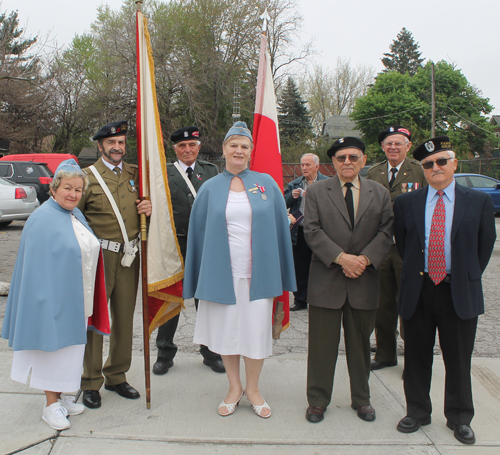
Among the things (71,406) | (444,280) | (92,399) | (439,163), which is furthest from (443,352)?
(71,406)

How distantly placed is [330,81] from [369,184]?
5019 centimetres

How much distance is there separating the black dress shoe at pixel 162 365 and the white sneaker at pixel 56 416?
93cm

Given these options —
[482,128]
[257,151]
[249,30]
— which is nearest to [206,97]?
[249,30]

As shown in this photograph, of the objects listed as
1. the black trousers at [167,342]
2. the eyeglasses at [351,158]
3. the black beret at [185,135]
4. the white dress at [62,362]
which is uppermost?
the black beret at [185,135]

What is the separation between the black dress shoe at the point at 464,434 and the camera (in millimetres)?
2818

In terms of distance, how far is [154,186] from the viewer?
3.46 metres

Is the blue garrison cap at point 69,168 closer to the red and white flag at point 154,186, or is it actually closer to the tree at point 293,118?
the red and white flag at point 154,186

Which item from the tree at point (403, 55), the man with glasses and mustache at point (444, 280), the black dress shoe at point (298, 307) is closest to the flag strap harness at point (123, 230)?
the man with glasses and mustache at point (444, 280)

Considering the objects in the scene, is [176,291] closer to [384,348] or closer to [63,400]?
[63,400]

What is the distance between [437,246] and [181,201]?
216 cm

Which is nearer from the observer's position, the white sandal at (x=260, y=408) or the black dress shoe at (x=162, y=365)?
the white sandal at (x=260, y=408)

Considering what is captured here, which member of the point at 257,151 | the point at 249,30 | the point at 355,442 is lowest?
the point at 355,442

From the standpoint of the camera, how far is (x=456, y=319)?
2869 millimetres

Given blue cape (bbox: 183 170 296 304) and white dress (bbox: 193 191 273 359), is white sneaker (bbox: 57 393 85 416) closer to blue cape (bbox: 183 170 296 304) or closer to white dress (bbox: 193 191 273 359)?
white dress (bbox: 193 191 273 359)
